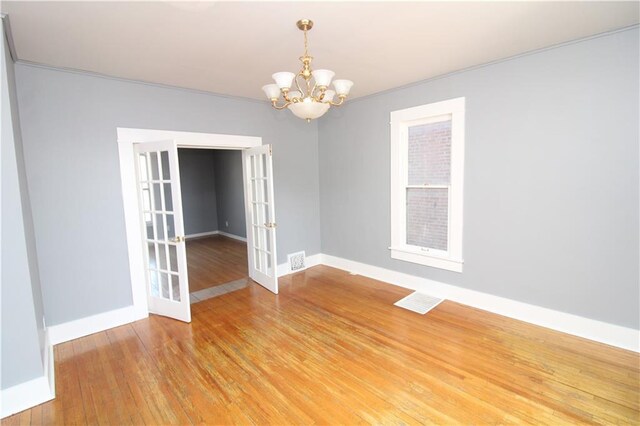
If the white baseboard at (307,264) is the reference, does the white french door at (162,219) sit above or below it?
above

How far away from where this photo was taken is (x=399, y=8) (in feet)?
6.77

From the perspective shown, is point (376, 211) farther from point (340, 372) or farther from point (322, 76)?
point (322, 76)

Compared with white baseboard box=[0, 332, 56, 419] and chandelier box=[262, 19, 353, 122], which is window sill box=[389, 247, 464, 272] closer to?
chandelier box=[262, 19, 353, 122]

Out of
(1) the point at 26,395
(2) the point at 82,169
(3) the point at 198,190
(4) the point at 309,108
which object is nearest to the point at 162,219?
(2) the point at 82,169

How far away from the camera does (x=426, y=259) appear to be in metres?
3.91

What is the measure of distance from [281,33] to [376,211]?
8.94ft

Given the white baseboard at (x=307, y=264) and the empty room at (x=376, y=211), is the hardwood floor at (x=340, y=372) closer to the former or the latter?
the empty room at (x=376, y=211)

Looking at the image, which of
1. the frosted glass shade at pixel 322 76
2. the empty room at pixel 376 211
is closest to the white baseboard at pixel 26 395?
the empty room at pixel 376 211

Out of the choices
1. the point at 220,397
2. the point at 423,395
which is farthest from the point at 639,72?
the point at 220,397

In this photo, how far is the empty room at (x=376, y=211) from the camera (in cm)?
210

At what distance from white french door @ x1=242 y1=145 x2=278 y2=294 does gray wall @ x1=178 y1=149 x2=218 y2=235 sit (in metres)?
4.06

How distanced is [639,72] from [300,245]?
167 inches

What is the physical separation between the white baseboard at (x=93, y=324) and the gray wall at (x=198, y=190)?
184 inches

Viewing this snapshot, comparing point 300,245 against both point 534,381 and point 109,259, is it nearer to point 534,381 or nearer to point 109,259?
point 109,259
